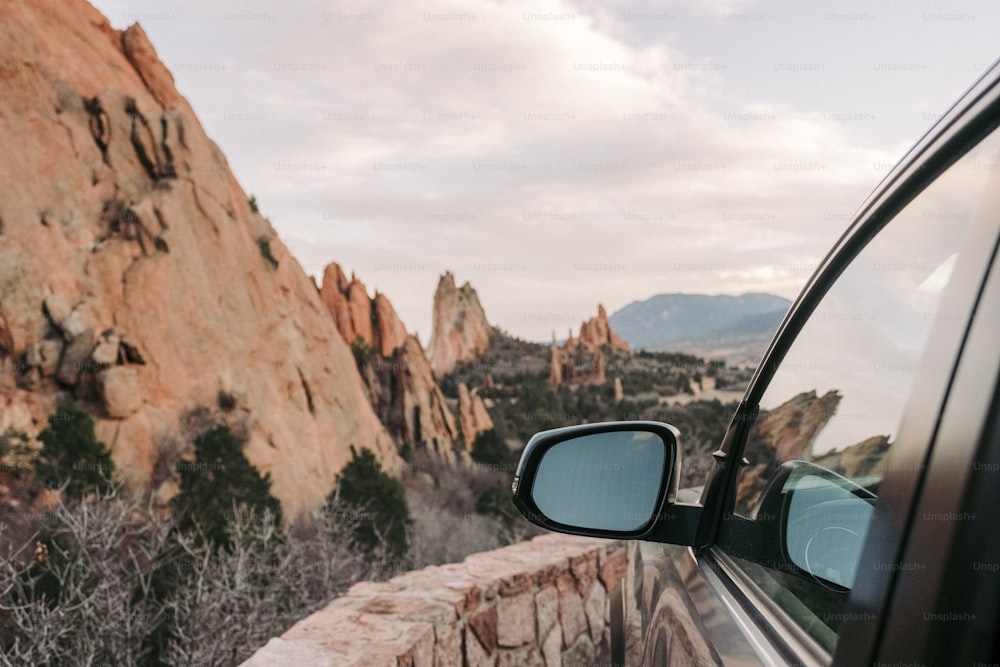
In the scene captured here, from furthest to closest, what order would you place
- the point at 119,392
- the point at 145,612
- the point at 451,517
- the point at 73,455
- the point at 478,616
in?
1. the point at 451,517
2. the point at 119,392
3. the point at 73,455
4. the point at 145,612
5. the point at 478,616

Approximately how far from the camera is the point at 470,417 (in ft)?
113

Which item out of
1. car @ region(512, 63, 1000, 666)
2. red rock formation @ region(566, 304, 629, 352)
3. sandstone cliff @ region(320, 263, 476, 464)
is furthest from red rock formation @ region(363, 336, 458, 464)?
car @ region(512, 63, 1000, 666)

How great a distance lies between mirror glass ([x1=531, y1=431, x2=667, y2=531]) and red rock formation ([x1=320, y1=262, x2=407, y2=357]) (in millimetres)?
39002

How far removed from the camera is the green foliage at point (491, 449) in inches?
1198

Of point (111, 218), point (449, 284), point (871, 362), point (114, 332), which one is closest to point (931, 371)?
point (871, 362)

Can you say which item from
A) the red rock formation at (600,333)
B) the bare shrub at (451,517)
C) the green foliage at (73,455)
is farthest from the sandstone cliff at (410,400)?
the red rock formation at (600,333)

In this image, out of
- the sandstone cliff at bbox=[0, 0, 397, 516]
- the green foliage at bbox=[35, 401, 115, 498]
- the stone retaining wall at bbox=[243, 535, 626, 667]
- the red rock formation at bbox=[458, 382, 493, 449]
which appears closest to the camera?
the stone retaining wall at bbox=[243, 535, 626, 667]

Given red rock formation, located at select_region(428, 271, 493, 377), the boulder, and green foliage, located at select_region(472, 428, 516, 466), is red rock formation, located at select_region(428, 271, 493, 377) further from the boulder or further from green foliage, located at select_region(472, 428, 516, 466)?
the boulder

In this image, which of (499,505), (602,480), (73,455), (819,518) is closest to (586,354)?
(499,505)

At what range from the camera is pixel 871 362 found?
0.88 m

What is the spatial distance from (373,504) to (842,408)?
2015cm

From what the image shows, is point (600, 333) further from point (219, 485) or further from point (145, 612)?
point (145, 612)

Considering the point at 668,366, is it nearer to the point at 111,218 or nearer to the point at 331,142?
the point at 331,142

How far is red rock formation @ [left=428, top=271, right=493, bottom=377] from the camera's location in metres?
56.8
